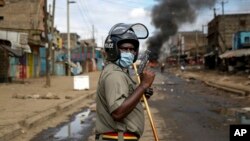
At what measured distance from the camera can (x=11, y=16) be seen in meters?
51.4

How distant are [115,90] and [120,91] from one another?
4 cm

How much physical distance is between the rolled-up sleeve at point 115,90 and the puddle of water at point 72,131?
22.5ft

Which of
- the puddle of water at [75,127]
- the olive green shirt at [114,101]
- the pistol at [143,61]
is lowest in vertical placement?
the puddle of water at [75,127]

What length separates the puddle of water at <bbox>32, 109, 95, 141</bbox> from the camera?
33.9ft

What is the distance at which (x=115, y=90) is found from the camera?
130 inches

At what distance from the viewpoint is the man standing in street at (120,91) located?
10.8ft

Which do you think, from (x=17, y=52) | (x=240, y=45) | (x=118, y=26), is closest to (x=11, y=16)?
(x=17, y=52)

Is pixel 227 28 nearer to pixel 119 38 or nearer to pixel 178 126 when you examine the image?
pixel 178 126

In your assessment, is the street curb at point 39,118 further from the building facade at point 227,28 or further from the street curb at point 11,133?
the building facade at point 227,28

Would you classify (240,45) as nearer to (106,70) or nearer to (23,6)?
(23,6)

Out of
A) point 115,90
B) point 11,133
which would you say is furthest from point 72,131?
point 115,90

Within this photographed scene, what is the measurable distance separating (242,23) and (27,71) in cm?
4091

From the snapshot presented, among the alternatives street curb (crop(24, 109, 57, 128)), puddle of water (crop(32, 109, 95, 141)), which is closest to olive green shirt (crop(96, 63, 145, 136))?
puddle of water (crop(32, 109, 95, 141))

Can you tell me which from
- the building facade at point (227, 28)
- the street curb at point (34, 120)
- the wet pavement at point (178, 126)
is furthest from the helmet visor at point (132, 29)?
the building facade at point (227, 28)
